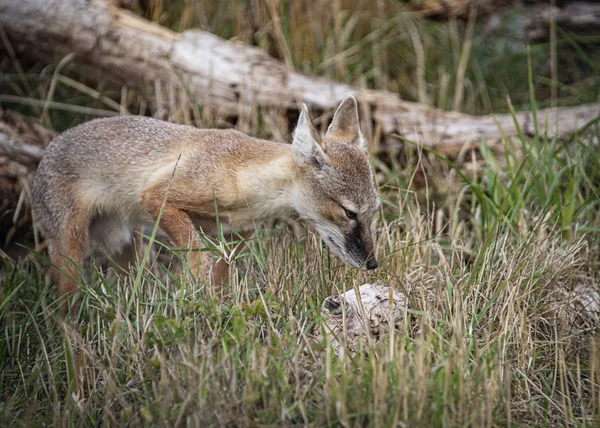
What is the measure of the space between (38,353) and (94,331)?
336mm

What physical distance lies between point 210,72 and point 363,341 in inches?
158

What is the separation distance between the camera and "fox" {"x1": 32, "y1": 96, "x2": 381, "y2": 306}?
4746mm

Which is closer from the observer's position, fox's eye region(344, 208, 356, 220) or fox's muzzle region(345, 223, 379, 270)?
fox's muzzle region(345, 223, 379, 270)

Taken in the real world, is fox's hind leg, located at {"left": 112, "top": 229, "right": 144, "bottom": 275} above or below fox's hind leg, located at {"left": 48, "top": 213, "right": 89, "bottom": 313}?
below

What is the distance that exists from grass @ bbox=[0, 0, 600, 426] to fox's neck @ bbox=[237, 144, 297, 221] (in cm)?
25

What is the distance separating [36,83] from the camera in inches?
307

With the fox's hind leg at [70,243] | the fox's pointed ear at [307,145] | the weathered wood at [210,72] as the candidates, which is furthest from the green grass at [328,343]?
the weathered wood at [210,72]

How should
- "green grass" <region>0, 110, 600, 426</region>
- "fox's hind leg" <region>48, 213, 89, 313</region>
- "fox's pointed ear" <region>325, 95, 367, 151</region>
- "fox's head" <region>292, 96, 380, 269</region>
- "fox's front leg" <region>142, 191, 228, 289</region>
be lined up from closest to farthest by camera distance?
"green grass" <region>0, 110, 600, 426</region>
"fox's head" <region>292, 96, 380, 269</region>
"fox's front leg" <region>142, 191, 228, 289</region>
"fox's pointed ear" <region>325, 95, 367, 151</region>
"fox's hind leg" <region>48, 213, 89, 313</region>

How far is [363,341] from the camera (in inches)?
151

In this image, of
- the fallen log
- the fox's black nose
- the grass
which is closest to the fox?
the fox's black nose

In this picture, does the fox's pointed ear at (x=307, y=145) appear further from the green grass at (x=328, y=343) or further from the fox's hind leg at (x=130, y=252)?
the fox's hind leg at (x=130, y=252)

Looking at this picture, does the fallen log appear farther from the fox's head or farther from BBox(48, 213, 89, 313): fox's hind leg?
the fox's head

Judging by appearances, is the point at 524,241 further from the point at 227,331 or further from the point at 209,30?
the point at 209,30

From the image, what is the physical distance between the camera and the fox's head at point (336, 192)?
4.68 metres
